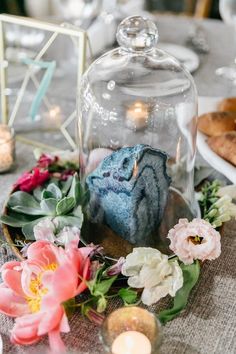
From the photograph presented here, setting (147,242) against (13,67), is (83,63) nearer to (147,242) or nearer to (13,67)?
(147,242)

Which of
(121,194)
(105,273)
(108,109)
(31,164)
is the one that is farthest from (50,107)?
(105,273)

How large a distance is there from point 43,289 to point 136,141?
0.31 m

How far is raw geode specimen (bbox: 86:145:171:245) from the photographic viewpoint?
709 mm

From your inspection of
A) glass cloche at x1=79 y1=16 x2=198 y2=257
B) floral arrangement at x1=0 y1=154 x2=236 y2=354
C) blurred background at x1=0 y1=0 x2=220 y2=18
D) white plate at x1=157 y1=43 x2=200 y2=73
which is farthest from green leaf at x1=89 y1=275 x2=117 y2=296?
blurred background at x1=0 y1=0 x2=220 y2=18

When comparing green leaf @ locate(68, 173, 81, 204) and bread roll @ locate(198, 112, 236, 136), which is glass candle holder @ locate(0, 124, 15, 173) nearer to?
green leaf @ locate(68, 173, 81, 204)

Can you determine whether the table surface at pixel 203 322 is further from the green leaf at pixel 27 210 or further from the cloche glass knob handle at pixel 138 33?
the cloche glass knob handle at pixel 138 33

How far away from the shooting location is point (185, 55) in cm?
134

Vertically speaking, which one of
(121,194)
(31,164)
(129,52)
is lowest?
(31,164)

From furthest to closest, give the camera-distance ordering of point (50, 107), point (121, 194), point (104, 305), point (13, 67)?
point (13, 67) < point (50, 107) < point (121, 194) < point (104, 305)

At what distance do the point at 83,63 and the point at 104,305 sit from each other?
0.42m

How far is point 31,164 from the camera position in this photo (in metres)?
0.96

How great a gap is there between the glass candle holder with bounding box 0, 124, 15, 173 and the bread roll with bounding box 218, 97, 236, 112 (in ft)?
1.23

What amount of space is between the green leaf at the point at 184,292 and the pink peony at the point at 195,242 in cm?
1

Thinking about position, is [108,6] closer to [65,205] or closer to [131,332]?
[65,205]
